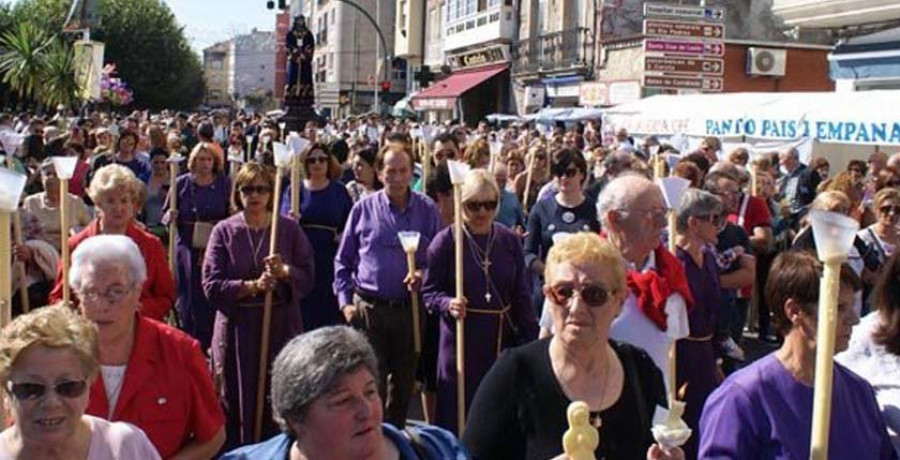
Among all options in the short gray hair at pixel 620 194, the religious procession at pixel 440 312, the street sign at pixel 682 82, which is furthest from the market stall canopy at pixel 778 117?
the short gray hair at pixel 620 194

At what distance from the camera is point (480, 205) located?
5293mm

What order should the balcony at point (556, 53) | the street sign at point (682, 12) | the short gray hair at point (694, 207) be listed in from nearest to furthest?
1. the short gray hair at point (694, 207)
2. the street sign at point (682, 12)
3. the balcony at point (556, 53)

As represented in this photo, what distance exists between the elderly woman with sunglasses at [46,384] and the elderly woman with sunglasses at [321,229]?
4.35 metres

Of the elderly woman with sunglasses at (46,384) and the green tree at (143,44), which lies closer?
the elderly woman with sunglasses at (46,384)

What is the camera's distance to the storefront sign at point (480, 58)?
42.2 metres

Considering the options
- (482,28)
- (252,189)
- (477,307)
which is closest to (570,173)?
(477,307)

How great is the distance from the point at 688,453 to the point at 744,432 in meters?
1.19

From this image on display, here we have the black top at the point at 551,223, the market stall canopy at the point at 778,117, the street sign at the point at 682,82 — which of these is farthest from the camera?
the street sign at the point at 682,82

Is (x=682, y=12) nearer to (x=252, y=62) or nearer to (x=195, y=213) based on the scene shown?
(x=195, y=213)

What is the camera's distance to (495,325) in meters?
5.28

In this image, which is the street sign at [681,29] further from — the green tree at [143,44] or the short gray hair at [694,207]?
the green tree at [143,44]

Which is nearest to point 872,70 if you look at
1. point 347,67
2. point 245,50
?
point 347,67

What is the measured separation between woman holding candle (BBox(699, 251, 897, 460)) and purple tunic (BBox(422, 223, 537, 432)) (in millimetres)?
2289

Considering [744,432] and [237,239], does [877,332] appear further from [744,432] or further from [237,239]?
[237,239]
